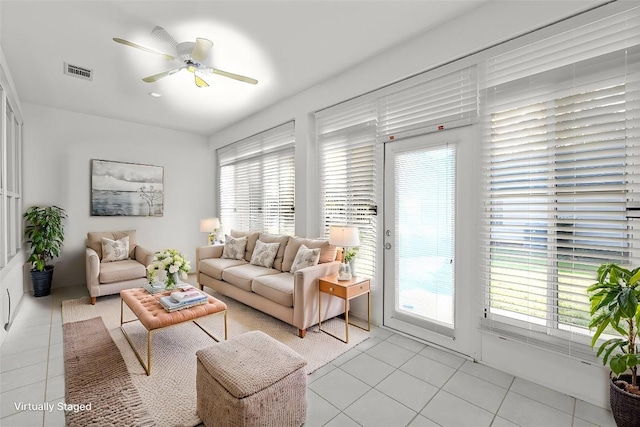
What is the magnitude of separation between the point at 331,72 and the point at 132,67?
2378mm

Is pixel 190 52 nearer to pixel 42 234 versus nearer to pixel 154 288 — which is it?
pixel 154 288

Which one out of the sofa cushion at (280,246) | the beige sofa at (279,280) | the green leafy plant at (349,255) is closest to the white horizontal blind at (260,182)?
the sofa cushion at (280,246)

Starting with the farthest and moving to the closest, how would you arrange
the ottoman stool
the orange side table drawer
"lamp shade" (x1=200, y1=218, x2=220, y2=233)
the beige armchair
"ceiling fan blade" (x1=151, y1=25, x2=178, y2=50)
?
1. "lamp shade" (x1=200, y1=218, x2=220, y2=233)
2. the beige armchair
3. the orange side table drawer
4. "ceiling fan blade" (x1=151, y1=25, x2=178, y2=50)
5. the ottoman stool

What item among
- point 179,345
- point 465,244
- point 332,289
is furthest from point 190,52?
point 465,244

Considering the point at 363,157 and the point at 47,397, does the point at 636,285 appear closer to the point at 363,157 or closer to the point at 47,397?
the point at 363,157

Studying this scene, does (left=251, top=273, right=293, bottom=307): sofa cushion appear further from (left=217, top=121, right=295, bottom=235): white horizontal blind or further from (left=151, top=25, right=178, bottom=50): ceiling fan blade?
(left=151, top=25, right=178, bottom=50): ceiling fan blade

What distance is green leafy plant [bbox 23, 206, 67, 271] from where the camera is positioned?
4.19 m

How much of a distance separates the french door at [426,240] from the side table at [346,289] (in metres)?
0.25

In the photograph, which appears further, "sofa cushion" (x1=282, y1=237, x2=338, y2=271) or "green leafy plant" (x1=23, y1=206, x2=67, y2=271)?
"green leafy plant" (x1=23, y1=206, x2=67, y2=271)

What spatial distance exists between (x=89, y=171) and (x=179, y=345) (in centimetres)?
402

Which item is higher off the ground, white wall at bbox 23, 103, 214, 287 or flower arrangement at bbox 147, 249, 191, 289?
→ white wall at bbox 23, 103, 214, 287

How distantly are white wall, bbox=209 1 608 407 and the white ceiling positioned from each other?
0.12 m

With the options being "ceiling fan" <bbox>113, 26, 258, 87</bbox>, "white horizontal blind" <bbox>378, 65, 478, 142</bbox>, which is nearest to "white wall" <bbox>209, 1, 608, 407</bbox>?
"white horizontal blind" <bbox>378, 65, 478, 142</bbox>

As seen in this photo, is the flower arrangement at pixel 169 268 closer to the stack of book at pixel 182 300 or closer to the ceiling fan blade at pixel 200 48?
the stack of book at pixel 182 300
